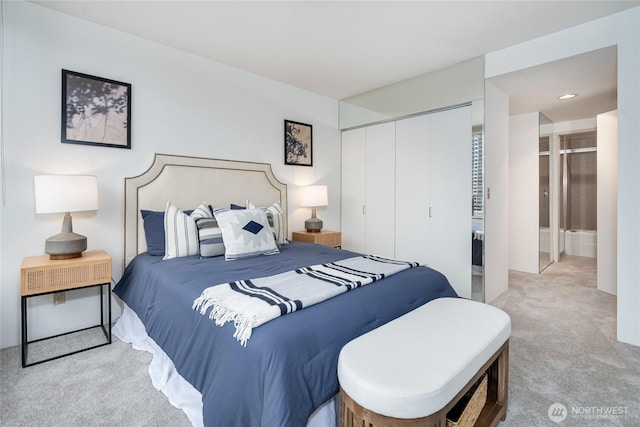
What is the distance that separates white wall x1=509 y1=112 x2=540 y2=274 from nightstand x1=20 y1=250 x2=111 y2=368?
16.8 feet

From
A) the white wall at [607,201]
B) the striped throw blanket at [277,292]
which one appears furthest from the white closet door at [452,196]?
the white wall at [607,201]

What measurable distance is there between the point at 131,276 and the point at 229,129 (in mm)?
1777

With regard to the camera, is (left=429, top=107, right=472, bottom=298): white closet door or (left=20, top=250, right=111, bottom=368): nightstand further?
(left=429, top=107, right=472, bottom=298): white closet door

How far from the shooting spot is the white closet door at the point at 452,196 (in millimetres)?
3320

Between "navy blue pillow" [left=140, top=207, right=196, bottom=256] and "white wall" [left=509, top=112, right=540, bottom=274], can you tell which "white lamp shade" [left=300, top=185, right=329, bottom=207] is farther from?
"white wall" [left=509, top=112, right=540, bottom=274]

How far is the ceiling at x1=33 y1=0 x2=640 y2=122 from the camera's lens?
2340 mm

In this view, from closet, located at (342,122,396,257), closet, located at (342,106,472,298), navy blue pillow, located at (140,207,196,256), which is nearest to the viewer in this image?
navy blue pillow, located at (140,207,196,256)

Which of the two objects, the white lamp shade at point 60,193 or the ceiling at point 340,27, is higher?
the ceiling at point 340,27

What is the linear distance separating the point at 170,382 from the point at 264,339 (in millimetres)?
992

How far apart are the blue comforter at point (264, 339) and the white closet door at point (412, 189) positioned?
5.39ft

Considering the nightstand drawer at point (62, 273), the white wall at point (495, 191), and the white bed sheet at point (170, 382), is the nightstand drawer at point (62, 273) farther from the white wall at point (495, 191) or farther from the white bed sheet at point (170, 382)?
the white wall at point (495, 191)

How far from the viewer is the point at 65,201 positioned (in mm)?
2145

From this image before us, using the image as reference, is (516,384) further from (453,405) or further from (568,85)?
(568,85)

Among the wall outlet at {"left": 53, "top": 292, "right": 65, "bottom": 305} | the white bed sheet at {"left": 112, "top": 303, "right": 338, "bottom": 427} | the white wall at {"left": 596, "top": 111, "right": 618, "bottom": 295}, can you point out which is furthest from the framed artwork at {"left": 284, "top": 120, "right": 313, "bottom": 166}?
the white wall at {"left": 596, "top": 111, "right": 618, "bottom": 295}
